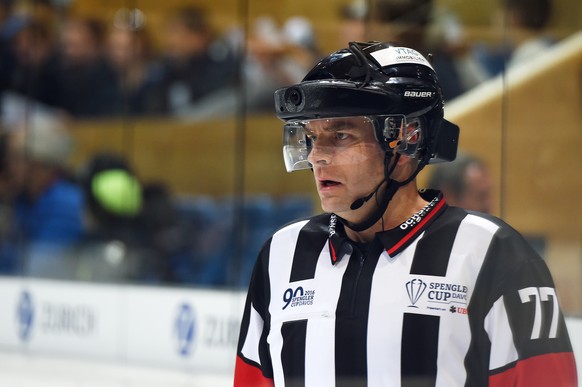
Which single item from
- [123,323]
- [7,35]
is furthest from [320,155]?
[7,35]

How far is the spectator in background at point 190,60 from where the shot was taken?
15.0ft

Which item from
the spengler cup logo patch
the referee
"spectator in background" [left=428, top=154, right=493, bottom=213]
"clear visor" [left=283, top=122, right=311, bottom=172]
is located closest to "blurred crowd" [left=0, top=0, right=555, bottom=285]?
"spectator in background" [left=428, top=154, right=493, bottom=213]

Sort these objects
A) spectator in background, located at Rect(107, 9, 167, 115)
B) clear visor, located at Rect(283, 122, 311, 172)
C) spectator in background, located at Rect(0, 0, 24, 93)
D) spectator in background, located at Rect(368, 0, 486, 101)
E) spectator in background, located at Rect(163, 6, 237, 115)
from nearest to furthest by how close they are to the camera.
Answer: clear visor, located at Rect(283, 122, 311, 172) → spectator in background, located at Rect(368, 0, 486, 101) → spectator in background, located at Rect(163, 6, 237, 115) → spectator in background, located at Rect(107, 9, 167, 115) → spectator in background, located at Rect(0, 0, 24, 93)

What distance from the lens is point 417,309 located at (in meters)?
1.41

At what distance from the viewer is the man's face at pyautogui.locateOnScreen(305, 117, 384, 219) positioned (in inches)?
58.4

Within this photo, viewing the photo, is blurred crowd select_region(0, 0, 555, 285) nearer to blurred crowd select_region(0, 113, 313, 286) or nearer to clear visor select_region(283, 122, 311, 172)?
blurred crowd select_region(0, 113, 313, 286)

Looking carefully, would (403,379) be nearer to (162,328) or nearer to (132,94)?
(162,328)

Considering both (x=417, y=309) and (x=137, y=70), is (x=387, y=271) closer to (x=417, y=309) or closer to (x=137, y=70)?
(x=417, y=309)

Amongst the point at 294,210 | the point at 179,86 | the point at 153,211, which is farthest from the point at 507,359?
the point at 179,86

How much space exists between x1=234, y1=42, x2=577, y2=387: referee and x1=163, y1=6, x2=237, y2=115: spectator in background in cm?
300

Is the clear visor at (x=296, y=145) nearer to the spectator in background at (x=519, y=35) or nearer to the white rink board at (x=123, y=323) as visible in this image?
the spectator in background at (x=519, y=35)

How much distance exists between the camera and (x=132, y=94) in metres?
4.68

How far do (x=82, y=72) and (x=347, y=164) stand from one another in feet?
12.2

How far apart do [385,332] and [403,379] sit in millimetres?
70
